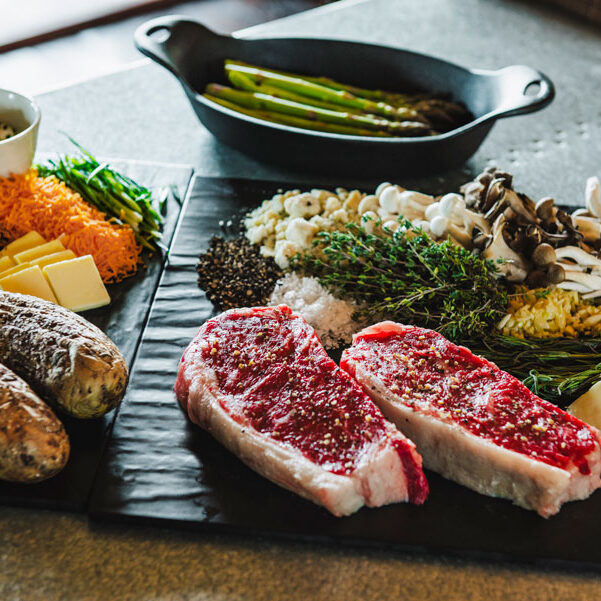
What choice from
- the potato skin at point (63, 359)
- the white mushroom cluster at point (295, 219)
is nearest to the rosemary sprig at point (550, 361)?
the white mushroom cluster at point (295, 219)

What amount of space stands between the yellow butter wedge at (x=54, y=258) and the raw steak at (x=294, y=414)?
0.80m

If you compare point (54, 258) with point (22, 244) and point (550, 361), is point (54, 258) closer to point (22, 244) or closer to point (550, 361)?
point (22, 244)

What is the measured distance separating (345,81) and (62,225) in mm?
2164

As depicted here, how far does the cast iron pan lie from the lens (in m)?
3.49

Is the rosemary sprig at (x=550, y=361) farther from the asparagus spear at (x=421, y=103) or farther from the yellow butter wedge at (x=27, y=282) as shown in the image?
the yellow butter wedge at (x=27, y=282)

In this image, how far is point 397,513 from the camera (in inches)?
88.7

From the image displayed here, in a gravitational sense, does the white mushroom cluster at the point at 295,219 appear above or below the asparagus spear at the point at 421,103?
below

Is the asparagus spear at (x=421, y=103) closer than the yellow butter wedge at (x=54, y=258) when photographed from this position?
No

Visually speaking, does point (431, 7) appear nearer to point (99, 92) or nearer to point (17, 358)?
point (99, 92)

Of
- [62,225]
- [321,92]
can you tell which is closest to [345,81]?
[321,92]

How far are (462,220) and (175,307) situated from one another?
139 centimetres

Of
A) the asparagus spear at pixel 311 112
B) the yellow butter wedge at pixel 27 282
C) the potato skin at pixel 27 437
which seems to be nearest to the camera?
the potato skin at pixel 27 437

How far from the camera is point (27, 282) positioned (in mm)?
2850

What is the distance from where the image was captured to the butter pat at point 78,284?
2912 millimetres
